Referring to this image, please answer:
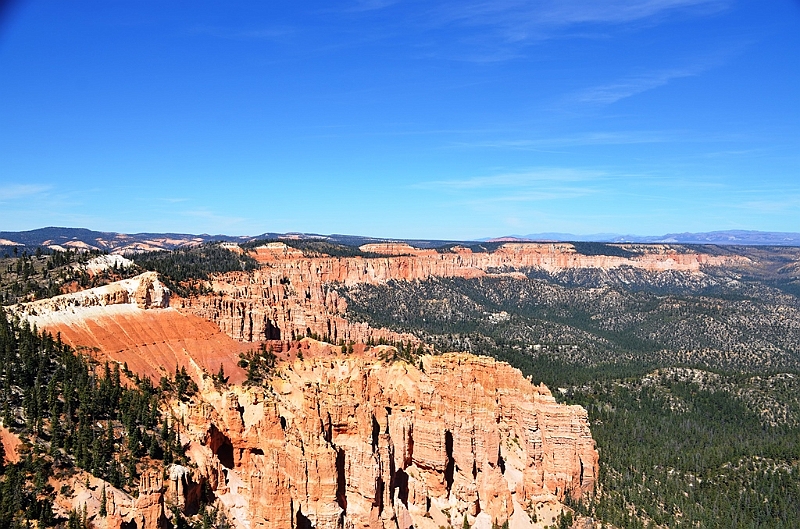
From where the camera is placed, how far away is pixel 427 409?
5997cm

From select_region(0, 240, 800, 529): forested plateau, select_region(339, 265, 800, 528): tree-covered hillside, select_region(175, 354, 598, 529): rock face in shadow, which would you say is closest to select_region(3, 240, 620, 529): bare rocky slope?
select_region(175, 354, 598, 529): rock face in shadow

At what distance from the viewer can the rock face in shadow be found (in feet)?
Result: 159

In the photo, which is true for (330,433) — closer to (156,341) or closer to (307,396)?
(307,396)

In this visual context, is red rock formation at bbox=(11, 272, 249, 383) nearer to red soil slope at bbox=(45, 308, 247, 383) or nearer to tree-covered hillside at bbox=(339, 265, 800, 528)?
red soil slope at bbox=(45, 308, 247, 383)

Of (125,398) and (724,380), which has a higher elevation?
(125,398)

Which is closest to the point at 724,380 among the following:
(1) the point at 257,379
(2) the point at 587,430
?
(2) the point at 587,430

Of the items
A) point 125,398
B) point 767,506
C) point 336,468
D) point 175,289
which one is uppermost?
point 175,289

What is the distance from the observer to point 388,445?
5566 centimetres

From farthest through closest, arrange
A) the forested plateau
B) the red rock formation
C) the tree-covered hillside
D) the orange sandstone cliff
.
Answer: the red rock formation → the tree-covered hillside → the orange sandstone cliff → the forested plateau

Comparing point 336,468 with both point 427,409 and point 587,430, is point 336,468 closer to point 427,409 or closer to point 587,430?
point 427,409

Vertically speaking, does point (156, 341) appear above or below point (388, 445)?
above

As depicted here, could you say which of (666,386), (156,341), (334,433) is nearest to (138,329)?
(156,341)

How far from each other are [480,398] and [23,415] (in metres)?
40.1

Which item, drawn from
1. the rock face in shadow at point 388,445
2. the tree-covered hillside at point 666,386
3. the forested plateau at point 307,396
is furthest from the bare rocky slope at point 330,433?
the tree-covered hillside at point 666,386
